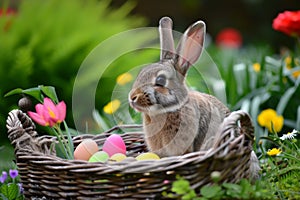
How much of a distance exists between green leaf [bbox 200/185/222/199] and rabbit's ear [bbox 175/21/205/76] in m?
0.55

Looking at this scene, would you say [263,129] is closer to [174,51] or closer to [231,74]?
[231,74]

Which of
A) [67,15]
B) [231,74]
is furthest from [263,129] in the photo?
[67,15]

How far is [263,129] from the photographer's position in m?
3.64

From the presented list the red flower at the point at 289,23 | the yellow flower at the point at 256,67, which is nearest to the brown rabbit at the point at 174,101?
the red flower at the point at 289,23

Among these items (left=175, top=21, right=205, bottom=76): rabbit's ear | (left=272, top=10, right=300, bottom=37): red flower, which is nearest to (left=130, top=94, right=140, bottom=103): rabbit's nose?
(left=175, top=21, right=205, bottom=76): rabbit's ear

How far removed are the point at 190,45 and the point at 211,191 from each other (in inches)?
24.0

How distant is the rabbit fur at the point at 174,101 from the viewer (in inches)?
83.9

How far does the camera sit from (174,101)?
2164mm

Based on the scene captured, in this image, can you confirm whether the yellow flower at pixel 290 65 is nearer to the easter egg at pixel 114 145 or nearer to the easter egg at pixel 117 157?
the easter egg at pixel 114 145

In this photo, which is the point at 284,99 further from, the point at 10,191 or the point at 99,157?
the point at 10,191

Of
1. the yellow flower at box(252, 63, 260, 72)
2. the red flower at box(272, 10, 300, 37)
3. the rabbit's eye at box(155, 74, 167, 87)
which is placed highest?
the red flower at box(272, 10, 300, 37)

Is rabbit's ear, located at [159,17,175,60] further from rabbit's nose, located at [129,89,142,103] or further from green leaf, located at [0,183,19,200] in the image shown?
green leaf, located at [0,183,19,200]

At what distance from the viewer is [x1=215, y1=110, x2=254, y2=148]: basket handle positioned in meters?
1.89

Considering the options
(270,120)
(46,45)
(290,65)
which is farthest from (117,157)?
(290,65)
